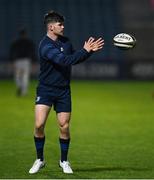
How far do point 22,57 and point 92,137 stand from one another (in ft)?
33.8

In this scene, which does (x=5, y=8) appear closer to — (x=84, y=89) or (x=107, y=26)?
(x=107, y=26)

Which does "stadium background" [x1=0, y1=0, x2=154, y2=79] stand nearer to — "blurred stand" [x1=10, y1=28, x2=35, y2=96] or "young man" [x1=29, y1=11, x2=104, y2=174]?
"blurred stand" [x1=10, y1=28, x2=35, y2=96]

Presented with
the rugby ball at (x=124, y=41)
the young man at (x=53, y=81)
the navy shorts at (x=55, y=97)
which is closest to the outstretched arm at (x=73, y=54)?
the young man at (x=53, y=81)

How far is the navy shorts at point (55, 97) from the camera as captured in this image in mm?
10312

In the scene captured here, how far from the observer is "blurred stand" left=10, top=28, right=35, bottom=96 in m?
24.0

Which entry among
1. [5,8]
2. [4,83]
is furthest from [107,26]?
[4,83]

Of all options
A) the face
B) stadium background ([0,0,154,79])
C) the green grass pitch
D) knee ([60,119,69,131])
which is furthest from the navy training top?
stadium background ([0,0,154,79])

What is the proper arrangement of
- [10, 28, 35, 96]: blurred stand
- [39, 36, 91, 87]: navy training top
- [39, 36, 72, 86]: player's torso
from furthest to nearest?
[10, 28, 35, 96]: blurred stand
[39, 36, 72, 86]: player's torso
[39, 36, 91, 87]: navy training top

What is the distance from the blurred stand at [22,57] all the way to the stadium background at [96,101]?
2.18 feet

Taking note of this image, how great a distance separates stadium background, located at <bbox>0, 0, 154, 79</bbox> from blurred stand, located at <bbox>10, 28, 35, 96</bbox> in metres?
5.88

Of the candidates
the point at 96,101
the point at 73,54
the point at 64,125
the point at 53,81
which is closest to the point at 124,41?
the point at 73,54

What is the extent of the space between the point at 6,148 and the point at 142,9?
23733 millimetres

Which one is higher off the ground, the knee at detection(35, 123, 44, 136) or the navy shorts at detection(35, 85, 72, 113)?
the navy shorts at detection(35, 85, 72, 113)

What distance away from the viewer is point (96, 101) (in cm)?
2273
